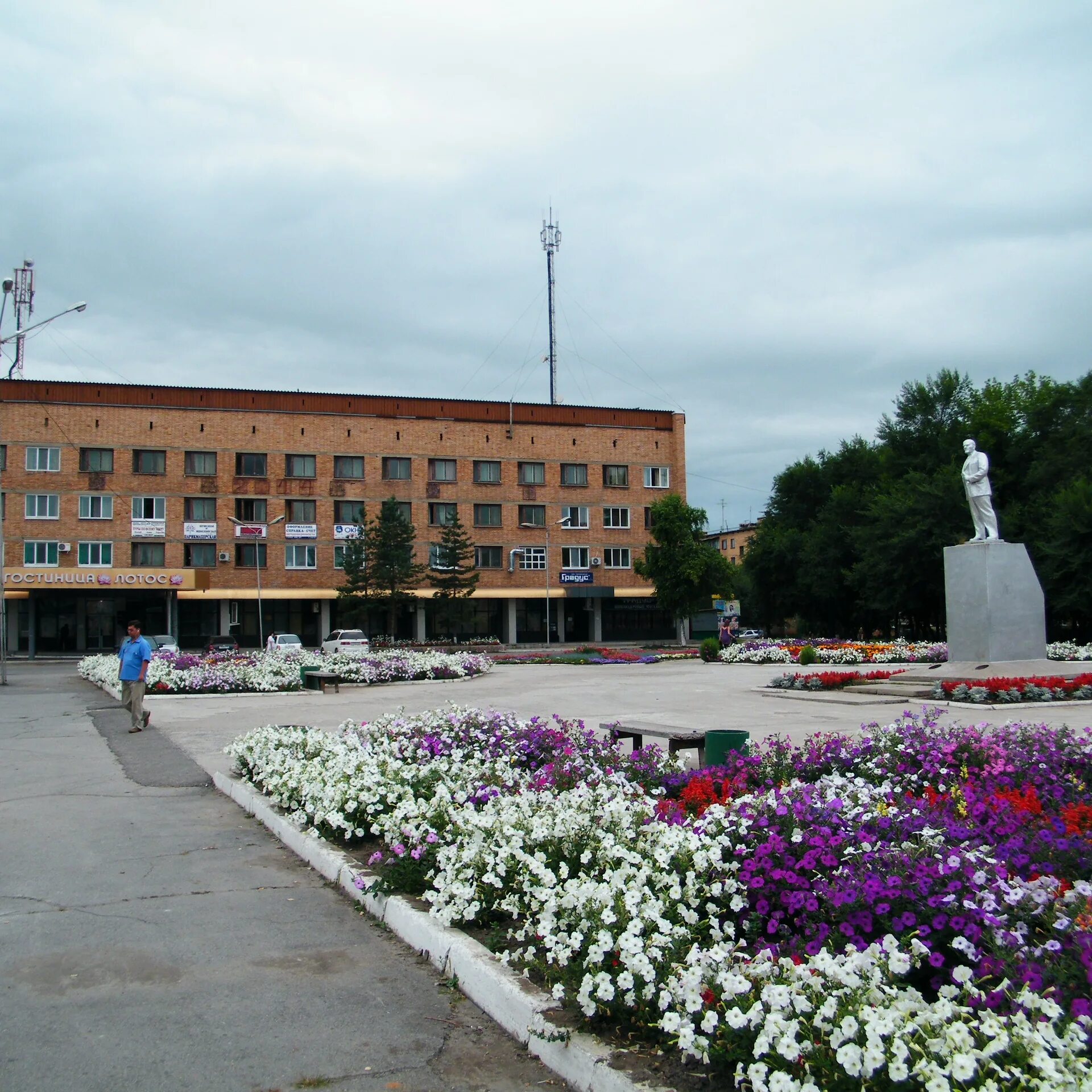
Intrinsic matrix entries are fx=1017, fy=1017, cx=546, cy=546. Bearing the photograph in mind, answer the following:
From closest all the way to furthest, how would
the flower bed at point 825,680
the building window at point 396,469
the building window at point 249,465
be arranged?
the flower bed at point 825,680, the building window at point 249,465, the building window at point 396,469

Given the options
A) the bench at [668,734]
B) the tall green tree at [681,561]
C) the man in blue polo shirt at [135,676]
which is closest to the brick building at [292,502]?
the tall green tree at [681,561]

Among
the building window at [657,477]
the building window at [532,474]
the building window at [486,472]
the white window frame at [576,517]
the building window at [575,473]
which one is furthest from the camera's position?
the building window at [657,477]

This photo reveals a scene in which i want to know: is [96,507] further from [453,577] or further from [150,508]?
[453,577]

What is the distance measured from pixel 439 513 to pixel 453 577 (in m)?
5.81

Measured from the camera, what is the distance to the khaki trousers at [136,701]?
53.9ft

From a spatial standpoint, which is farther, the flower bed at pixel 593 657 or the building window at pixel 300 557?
the building window at pixel 300 557

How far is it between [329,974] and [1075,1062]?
3.42 m

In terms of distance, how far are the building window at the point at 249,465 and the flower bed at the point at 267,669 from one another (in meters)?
26.5

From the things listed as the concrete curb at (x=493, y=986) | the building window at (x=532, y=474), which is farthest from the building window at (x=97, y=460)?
the concrete curb at (x=493, y=986)

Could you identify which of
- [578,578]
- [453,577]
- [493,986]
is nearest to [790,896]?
[493,986]

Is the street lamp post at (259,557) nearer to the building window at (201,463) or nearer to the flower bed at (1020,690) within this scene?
the building window at (201,463)

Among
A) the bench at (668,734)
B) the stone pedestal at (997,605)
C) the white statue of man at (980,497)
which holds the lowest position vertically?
the bench at (668,734)

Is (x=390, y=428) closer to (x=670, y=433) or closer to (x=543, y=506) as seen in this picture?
(x=543, y=506)

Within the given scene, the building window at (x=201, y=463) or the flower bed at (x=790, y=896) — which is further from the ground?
the building window at (x=201, y=463)
